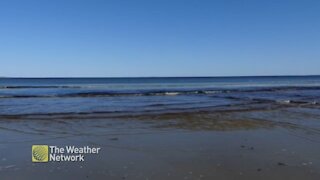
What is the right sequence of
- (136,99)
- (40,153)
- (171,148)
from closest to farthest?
(40,153)
(171,148)
(136,99)

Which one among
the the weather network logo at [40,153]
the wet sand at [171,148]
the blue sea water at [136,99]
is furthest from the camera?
the blue sea water at [136,99]

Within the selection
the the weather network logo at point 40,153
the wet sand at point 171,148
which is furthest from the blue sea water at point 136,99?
the the weather network logo at point 40,153

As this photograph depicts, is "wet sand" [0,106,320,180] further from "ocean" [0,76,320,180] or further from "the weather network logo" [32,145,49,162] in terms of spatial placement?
"the weather network logo" [32,145,49,162]

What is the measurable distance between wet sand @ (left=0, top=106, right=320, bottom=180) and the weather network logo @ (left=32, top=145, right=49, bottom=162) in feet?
0.48

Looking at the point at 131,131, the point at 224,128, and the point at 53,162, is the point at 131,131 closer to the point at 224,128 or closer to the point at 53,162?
the point at 224,128

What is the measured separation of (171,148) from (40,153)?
3.05m

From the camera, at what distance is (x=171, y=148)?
830cm

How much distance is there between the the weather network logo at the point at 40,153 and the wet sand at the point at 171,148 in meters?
0.15

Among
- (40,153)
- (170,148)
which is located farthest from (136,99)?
(40,153)

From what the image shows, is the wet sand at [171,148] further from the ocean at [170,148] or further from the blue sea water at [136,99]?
the blue sea water at [136,99]

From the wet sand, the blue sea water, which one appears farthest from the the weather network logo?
the blue sea water

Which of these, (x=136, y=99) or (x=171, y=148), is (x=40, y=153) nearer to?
(x=171, y=148)

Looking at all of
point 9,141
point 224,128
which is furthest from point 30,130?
point 224,128

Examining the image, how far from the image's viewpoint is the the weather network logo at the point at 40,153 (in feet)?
23.7
